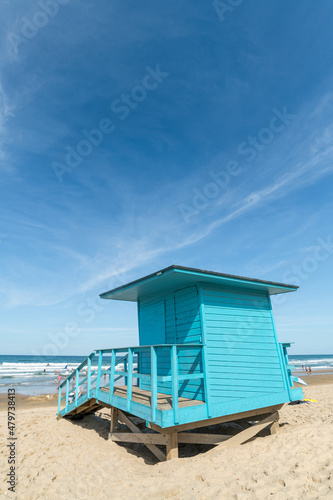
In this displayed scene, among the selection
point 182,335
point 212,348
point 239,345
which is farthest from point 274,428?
point 182,335

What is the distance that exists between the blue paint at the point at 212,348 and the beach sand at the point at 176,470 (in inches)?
35.1

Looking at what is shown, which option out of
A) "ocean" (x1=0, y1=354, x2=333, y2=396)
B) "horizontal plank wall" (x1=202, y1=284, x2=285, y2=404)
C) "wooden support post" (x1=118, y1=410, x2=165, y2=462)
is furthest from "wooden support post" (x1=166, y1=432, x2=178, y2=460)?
"ocean" (x1=0, y1=354, x2=333, y2=396)

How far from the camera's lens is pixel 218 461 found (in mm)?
5684

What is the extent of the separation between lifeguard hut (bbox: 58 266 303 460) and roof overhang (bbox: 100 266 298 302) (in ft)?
0.08

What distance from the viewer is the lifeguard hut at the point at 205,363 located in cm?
618

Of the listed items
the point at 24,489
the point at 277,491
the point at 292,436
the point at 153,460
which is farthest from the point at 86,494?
the point at 292,436

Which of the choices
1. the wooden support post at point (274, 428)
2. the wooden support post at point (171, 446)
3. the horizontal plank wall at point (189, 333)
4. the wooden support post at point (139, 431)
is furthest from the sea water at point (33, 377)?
the wooden support post at point (274, 428)

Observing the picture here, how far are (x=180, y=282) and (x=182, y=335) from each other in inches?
56.3

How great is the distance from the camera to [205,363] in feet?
21.4

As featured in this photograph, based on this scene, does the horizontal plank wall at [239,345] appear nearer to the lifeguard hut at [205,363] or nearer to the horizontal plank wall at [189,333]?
the lifeguard hut at [205,363]

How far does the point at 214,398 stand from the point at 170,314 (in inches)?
101

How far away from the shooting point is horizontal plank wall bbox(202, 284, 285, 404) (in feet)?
22.3

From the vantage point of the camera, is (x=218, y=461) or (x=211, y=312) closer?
(x=218, y=461)

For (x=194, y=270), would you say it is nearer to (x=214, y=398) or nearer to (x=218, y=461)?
(x=214, y=398)
